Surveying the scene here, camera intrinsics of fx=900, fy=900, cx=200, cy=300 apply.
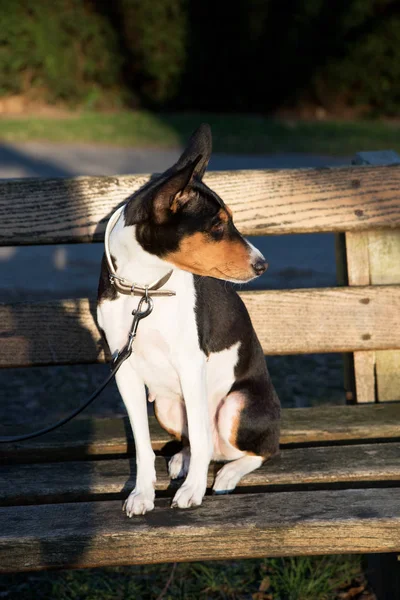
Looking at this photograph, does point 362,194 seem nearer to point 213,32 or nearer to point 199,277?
point 199,277

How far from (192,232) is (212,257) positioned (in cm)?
10

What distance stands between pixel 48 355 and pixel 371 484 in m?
1.37

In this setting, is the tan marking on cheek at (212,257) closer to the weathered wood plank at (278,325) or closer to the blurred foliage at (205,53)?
the weathered wood plank at (278,325)

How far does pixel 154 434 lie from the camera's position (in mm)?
3520

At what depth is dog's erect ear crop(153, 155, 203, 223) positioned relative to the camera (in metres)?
2.71

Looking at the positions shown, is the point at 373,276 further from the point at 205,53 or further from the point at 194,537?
the point at 205,53

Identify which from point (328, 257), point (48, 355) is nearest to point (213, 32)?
point (328, 257)

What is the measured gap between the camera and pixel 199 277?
10.2 feet

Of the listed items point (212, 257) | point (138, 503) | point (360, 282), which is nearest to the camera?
point (138, 503)

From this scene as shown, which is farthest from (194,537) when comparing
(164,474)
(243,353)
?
(243,353)

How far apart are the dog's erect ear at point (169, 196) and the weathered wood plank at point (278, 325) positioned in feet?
2.94

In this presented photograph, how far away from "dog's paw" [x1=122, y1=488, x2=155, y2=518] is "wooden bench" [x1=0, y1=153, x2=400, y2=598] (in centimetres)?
3

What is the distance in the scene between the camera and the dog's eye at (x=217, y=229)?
287 cm

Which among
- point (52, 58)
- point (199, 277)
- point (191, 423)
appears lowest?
point (191, 423)
